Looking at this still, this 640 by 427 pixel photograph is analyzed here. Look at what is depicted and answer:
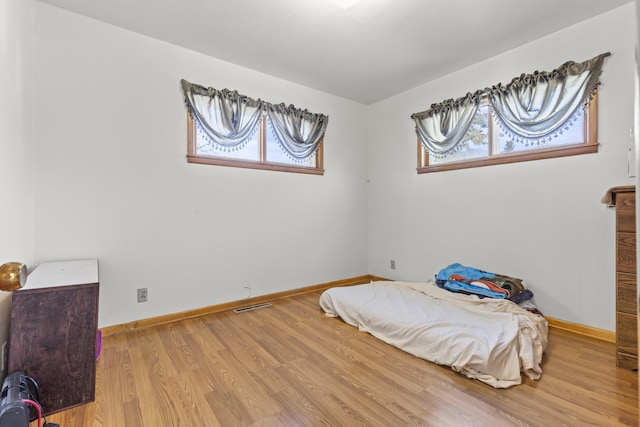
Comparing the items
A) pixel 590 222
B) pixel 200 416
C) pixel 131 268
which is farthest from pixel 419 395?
pixel 131 268

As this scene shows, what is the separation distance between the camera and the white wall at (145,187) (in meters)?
2.18

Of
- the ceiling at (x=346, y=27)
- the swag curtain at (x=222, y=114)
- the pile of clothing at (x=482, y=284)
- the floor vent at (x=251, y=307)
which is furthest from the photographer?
the floor vent at (x=251, y=307)

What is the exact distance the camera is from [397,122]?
150 inches

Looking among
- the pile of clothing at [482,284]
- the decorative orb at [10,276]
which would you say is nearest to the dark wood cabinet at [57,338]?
the decorative orb at [10,276]

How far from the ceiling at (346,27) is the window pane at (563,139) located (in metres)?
0.82

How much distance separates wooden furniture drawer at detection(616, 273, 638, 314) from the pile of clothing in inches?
26.8

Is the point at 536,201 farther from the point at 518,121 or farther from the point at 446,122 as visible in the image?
the point at 446,122

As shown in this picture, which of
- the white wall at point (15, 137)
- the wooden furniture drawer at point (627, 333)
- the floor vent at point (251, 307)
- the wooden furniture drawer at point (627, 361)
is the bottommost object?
the floor vent at point (251, 307)

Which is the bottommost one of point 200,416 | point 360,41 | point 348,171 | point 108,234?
point 200,416

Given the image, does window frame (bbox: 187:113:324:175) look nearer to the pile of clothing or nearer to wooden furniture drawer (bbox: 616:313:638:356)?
the pile of clothing

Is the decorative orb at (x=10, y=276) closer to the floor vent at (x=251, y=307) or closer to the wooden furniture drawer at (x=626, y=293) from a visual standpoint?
the floor vent at (x=251, y=307)

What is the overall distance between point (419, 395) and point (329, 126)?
124 inches

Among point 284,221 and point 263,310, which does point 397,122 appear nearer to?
point 284,221

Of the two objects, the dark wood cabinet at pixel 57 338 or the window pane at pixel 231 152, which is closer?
the dark wood cabinet at pixel 57 338
